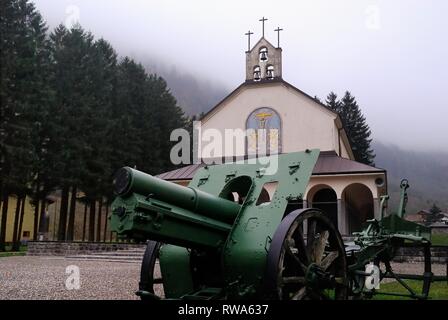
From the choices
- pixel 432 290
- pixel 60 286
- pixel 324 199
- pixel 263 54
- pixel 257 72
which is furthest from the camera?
pixel 257 72

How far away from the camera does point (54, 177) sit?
26.7m

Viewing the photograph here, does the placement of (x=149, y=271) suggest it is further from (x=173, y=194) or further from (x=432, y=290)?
(x=432, y=290)

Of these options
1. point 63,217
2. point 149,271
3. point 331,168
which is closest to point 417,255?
point 331,168

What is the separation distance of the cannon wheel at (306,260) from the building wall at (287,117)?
18.8 meters

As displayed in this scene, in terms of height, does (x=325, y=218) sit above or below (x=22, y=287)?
above

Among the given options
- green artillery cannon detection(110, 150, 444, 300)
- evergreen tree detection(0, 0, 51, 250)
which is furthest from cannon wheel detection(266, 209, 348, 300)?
evergreen tree detection(0, 0, 51, 250)

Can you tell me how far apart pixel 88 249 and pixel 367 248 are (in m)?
16.6

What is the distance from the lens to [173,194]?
440cm

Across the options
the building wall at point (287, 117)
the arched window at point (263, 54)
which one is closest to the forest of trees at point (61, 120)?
the building wall at point (287, 117)

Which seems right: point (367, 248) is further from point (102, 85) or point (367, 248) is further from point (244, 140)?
point (102, 85)

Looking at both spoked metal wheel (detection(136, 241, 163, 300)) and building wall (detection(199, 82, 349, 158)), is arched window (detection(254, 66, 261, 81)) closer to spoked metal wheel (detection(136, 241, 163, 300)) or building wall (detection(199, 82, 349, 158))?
building wall (detection(199, 82, 349, 158))

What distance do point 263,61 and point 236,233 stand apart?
73.7ft
